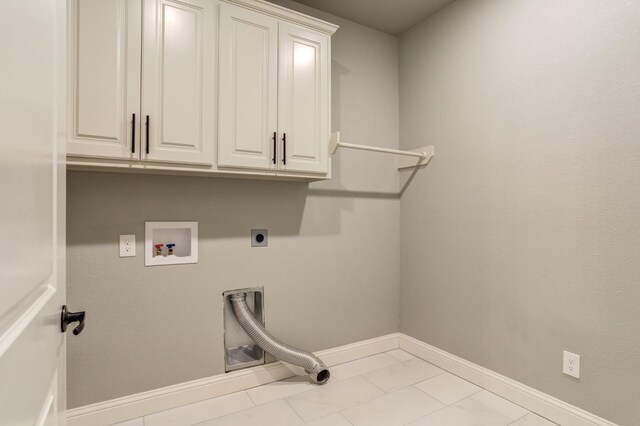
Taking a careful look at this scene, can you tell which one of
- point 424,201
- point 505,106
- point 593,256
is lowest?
point 593,256

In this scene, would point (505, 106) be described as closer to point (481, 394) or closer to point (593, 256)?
point (593, 256)

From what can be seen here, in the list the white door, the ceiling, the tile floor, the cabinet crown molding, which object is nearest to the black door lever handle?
the white door

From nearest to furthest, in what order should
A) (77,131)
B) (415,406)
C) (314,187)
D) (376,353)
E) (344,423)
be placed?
(77,131) → (344,423) → (415,406) → (314,187) → (376,353)

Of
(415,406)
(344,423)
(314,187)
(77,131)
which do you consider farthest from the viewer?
(314,187)

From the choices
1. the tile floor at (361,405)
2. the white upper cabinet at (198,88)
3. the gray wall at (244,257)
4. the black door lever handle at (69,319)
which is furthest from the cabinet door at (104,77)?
the tile floor at (361,405)

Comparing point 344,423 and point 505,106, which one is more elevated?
point 505,106

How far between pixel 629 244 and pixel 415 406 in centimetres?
140

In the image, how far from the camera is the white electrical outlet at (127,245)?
73.6 inches

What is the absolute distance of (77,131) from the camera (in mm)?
1516

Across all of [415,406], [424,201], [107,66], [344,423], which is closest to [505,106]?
[424,201]

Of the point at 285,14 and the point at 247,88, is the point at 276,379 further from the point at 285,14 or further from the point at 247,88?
the point at 285,14

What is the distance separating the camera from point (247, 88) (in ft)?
6.32

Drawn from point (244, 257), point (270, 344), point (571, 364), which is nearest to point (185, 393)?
point (270, 344)

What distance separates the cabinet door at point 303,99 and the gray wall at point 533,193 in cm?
96
